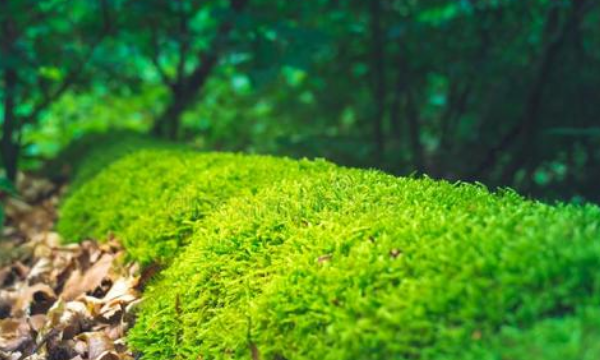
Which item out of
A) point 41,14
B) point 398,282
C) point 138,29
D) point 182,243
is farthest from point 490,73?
point 398,282

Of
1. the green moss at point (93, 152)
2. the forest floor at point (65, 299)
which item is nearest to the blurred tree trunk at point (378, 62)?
the green moss at point (93, 152)

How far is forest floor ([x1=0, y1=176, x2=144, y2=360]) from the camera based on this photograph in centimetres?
258

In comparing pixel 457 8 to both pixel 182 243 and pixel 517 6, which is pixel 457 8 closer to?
pixel 517 6

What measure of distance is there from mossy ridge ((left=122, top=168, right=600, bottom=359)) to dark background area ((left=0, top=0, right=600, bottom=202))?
2.65 meters

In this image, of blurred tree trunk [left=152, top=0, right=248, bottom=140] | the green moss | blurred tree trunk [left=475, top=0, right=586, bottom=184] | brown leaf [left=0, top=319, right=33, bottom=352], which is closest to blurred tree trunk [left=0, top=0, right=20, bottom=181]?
the green moss

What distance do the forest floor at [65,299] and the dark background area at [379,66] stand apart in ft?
5.55

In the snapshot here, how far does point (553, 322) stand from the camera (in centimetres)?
142

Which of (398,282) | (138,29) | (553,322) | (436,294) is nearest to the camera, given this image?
(553,322)

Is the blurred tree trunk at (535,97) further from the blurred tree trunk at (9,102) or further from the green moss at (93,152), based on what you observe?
the blurred tree trunk at (9,102)

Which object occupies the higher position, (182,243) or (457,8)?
(457,8)

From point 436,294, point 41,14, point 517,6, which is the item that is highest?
point 517,6

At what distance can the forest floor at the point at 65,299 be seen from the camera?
2578 mm

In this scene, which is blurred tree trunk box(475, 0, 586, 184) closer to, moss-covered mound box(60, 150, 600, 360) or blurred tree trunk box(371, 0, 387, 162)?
blurred tree trunk box(371, 0, 387, 162)

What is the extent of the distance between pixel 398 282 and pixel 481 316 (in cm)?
25
